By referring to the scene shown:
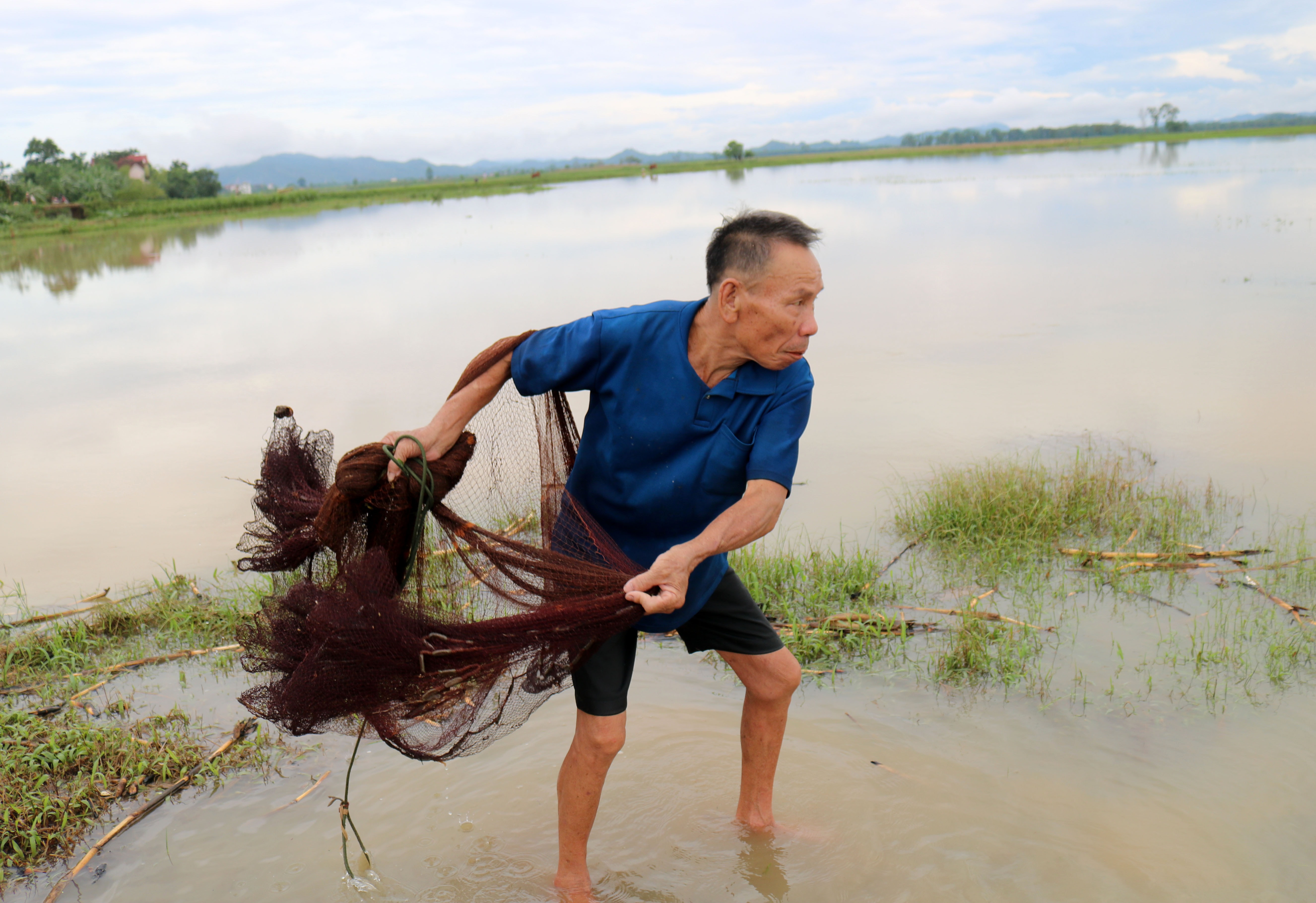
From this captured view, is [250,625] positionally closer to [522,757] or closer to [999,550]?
[522,757]

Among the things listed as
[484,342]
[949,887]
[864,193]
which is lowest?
[949,887]

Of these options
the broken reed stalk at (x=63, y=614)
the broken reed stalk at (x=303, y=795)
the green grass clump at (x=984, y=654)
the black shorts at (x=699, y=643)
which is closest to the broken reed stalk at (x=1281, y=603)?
the green grass clump at (x=984, y=654)

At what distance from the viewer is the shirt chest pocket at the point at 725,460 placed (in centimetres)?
216

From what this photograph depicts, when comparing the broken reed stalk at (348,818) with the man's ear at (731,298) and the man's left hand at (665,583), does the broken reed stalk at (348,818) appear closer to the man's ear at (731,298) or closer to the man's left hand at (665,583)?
the man's left hand at (665,583)

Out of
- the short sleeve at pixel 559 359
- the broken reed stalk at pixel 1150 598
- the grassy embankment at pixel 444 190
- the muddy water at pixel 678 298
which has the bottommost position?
the broken reed stalk at pixel 1150 598

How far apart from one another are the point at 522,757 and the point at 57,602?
272cm

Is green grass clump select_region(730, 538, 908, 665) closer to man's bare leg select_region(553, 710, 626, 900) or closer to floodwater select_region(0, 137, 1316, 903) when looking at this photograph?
floodwater select_region(0, 137, 1316, 903)

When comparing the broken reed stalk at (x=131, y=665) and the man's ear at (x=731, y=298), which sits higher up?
the man's ear at (x=731, y=298)

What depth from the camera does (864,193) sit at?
31.8 meters

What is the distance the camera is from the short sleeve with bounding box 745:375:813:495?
6.87 feet

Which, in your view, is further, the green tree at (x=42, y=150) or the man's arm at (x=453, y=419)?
the green tree at (x=42, y=150)

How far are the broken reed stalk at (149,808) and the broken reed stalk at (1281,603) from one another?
3.82 meters

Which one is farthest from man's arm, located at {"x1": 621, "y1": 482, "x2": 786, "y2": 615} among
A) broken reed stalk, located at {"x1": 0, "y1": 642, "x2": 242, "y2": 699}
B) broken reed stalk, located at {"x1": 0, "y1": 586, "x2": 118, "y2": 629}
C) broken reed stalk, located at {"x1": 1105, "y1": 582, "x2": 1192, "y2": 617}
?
broken reed stalk, located at {"x1": 0, "y1": 586, "x2": 118, "y2": 629}

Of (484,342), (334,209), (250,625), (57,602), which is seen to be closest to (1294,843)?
(250,625)
